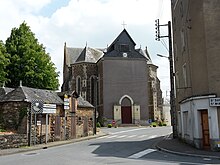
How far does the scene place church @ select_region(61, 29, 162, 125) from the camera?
162ft

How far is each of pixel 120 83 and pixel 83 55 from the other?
10.8 m

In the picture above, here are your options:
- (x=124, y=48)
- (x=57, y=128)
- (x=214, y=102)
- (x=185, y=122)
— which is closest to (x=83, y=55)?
(x=124, y=48)

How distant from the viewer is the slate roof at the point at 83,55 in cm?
5572

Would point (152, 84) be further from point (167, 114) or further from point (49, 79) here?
point (49, 79)

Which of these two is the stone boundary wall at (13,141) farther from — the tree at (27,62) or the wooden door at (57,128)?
the tree at (27,62)

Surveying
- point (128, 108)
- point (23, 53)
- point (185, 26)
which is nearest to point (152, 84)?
point (128, 108)

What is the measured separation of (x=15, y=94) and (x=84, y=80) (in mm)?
32525

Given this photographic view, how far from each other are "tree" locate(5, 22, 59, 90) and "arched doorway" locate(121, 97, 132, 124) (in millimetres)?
15721

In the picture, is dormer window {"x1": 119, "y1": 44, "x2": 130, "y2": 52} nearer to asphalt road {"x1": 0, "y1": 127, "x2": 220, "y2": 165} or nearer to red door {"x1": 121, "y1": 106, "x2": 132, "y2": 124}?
red door {"x1": 121, "y1": 106, "x2": 132, "y2": 124}

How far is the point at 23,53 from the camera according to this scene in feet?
117

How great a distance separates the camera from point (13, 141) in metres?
17.9

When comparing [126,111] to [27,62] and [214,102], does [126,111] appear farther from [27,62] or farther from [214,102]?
[214,102]

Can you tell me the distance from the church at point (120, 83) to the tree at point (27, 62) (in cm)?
1426

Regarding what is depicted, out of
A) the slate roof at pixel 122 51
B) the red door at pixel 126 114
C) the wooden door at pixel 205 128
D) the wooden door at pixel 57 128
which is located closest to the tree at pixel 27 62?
the wooden door at pixel 57 128
